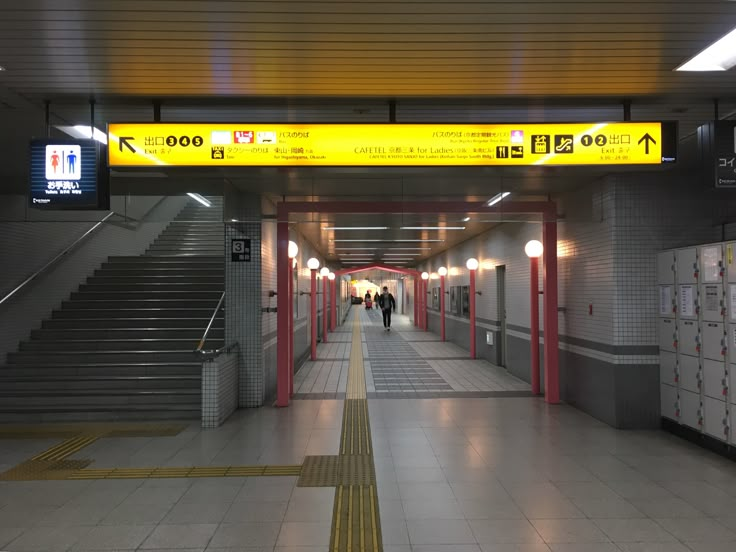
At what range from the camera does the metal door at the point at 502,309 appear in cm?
1052

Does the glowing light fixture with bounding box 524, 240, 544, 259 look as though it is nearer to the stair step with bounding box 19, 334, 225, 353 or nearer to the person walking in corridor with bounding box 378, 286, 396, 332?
the stair step with bounding box 19, 334, 225, 353

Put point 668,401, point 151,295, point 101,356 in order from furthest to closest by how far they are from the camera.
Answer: point 151,295 < point 101,356 < point 668,401

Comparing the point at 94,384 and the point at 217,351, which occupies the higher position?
the point at 217,351

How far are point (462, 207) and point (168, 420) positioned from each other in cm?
471

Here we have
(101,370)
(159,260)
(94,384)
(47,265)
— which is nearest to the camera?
(94,384)

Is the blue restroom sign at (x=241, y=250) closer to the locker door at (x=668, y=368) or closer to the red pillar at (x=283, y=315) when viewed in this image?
the red pillar at (x=283, y=315)

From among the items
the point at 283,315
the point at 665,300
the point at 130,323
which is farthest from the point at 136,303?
the point at 665,300

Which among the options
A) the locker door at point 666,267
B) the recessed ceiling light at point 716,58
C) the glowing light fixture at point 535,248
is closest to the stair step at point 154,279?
the glowing light fixture at point 535,248

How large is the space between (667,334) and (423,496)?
3727 mm

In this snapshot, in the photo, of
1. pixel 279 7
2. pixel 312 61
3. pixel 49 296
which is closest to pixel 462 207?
pixel 312 61

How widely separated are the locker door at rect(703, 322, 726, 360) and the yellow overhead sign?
222 cm

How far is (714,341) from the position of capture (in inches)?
190

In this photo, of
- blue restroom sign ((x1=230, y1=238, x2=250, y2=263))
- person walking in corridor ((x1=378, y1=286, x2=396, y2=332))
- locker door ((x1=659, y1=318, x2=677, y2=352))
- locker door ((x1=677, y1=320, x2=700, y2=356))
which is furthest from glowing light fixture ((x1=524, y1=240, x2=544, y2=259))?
person walking in corridor ((x1=378, y1=286, x2=396, y2=332))

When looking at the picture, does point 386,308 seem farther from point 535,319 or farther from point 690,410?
point 690,410
